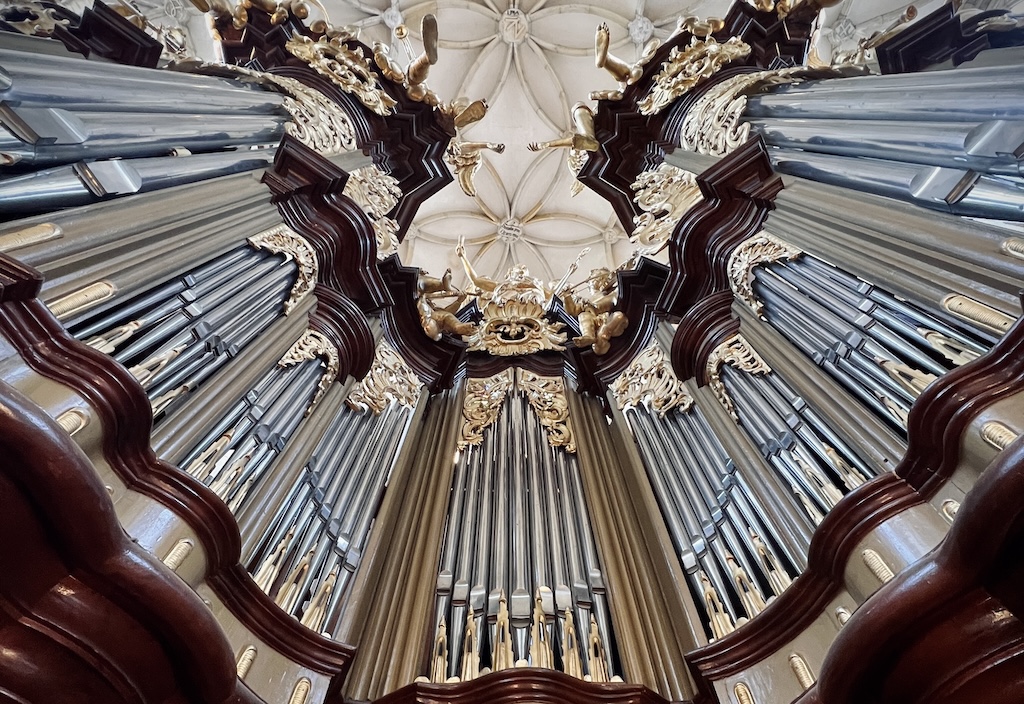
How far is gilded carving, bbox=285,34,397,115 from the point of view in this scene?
8812 mm

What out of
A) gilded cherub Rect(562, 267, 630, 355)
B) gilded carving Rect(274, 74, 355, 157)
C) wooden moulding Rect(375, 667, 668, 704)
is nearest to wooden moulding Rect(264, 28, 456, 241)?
gilded carving Rect(274, 74, 355, 157)

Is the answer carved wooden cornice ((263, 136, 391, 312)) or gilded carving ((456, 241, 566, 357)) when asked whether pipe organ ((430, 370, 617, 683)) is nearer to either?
gilded carving ((456, 241, 566, 357))

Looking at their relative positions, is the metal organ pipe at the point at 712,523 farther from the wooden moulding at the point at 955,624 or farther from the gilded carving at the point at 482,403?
the gilded carving at the point at 482,403

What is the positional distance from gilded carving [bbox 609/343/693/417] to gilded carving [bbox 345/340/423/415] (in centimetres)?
199

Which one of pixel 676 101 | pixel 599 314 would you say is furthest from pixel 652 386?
pixel 676 101

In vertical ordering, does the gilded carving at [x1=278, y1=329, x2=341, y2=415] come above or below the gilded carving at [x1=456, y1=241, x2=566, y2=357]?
below

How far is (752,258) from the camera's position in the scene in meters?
6.62

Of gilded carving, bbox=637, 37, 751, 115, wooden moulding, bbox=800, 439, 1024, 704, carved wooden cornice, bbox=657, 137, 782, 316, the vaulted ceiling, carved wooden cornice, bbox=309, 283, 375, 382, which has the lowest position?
wooden moulding, bbox=800, 439, 1024, 704

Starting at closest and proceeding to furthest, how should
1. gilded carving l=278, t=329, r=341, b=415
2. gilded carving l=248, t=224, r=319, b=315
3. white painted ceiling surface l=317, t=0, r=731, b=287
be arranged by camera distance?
gilded carving l=278, t=329, r=341, b=415
gilded carving l=248, t=224, r=319, b=315
white painted ceiling surface l=317, t=0, r=731, b=287

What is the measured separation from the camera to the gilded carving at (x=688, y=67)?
8.72 metres

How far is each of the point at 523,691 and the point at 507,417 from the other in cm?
414

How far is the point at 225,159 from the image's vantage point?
636cm

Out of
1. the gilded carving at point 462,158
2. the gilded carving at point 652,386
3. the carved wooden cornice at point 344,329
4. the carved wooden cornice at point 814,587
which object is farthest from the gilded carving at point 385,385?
the carved wooden cornice at point 814,587

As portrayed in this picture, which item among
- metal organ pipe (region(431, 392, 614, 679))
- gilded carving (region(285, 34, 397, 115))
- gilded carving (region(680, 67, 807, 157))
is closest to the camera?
metal organ pipe (region(431, 392, 614, 679))
